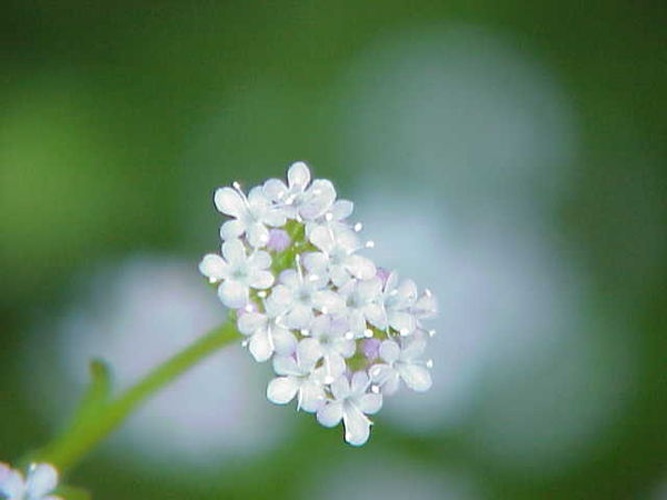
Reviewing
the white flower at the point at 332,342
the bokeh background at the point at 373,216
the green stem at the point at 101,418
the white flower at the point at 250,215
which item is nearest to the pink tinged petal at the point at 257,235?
the white flower at the point at 250,215

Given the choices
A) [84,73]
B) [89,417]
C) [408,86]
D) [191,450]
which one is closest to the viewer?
[89,417]

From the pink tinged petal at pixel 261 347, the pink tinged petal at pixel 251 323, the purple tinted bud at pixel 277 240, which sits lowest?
the pink tinged petal at pixel 261 347

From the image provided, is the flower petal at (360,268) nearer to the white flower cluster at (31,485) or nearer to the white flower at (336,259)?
the white flower at (336,259)

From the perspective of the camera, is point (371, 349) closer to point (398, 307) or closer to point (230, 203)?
point (398, 307)

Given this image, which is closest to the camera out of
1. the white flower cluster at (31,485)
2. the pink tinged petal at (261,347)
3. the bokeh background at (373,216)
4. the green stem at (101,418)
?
the pink tinged petal at (261,347)

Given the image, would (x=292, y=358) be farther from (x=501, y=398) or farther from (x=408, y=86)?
(x=408, y=86)

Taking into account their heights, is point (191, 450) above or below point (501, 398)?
below

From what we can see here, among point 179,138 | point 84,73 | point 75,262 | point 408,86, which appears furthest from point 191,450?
point 408,86
